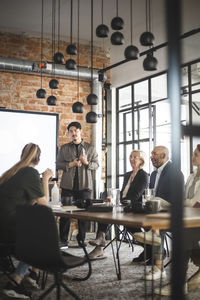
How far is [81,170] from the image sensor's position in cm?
550

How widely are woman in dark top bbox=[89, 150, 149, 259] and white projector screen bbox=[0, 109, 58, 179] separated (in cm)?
227

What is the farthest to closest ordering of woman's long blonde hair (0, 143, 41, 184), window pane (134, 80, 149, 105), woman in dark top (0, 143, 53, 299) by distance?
window pane (134, 80, 149, 105)
woman's long blonde hair (0, 143, 41, 184)
woman in dark top (0, 143, 53, 299)

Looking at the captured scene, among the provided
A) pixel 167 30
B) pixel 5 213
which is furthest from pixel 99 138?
pixel 167 30

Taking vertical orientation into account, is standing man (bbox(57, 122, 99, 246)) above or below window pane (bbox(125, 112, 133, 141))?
below

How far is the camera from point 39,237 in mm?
2121

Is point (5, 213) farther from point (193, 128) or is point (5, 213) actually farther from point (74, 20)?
point (74, 20)

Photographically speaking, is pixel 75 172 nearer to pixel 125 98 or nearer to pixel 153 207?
pixel 125 98

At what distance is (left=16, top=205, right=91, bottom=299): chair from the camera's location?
81.4 inches

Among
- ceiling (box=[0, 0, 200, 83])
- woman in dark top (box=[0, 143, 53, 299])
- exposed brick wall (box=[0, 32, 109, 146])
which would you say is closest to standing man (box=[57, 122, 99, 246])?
exposed brick wall (box=[0, 32, 109, 146])

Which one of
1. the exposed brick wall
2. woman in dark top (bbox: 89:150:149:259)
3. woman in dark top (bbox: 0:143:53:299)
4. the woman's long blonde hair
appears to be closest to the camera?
woman in dark top (bbox: 0:143:53:299)

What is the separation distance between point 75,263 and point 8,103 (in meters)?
4.76

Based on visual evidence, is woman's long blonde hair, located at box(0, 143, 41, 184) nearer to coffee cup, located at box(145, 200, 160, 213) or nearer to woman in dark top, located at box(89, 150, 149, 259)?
coffee cup, located at box(145, 200, 160, 213)

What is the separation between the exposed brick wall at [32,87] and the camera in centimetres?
658

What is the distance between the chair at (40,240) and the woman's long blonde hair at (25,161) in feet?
2.22
